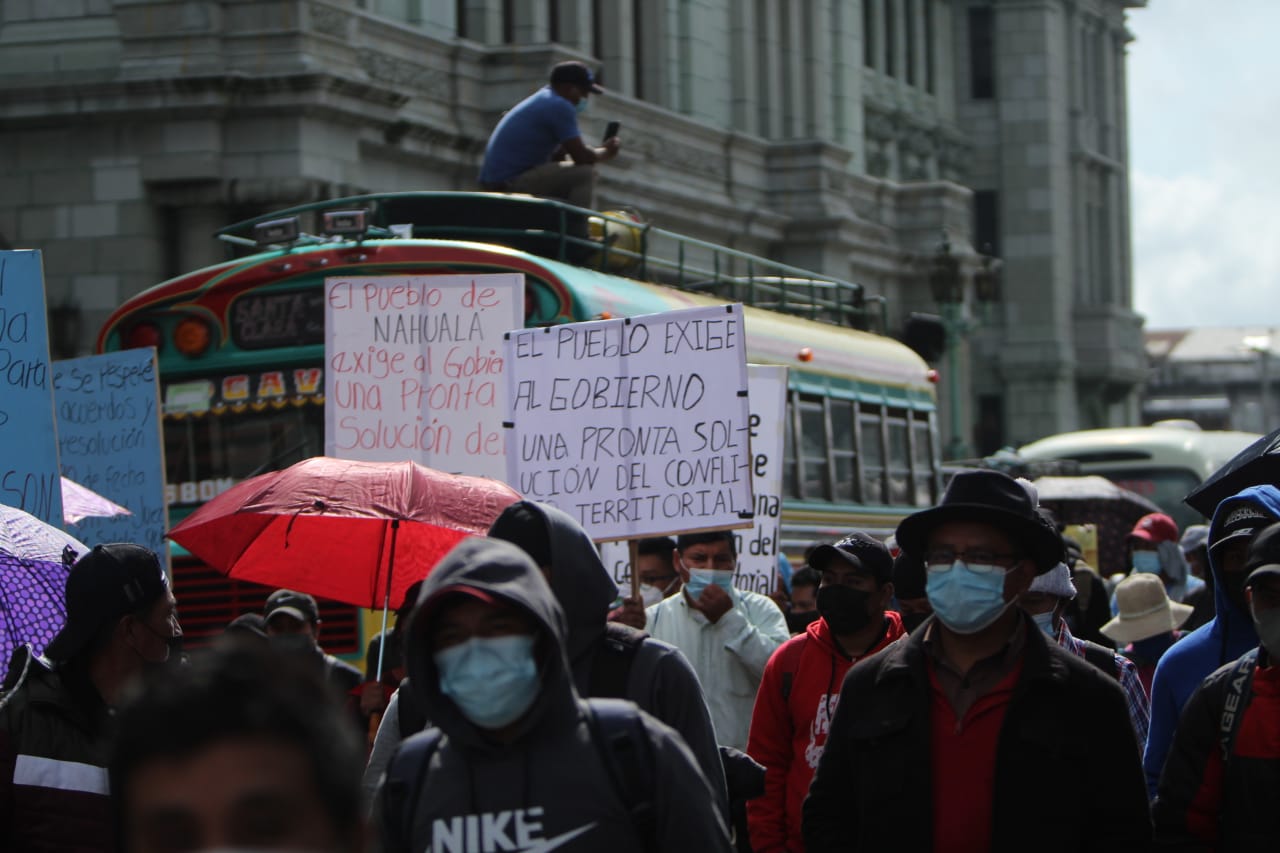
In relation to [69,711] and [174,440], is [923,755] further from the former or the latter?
[174,440]

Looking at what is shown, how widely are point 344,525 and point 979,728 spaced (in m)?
4.47

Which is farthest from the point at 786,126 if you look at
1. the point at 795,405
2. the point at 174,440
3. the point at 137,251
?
the point at 174,440

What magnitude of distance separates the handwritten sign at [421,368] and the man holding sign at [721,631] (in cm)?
261

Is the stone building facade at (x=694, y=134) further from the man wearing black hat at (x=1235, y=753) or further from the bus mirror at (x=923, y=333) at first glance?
the man wearing black hat at (x=1235, y=753)

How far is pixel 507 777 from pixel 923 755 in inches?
41.6

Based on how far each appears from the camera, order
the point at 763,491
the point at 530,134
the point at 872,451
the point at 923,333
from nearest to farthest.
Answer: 1. the point at 763,491
2. the point at 530,134
3. the point at 872,451
4. the point at 923,333

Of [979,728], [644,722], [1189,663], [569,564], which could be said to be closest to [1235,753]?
[979,728]

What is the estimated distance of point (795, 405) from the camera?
51.1 ft

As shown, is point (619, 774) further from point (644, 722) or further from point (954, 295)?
point (954, 295)

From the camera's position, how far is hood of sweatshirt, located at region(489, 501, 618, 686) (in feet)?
14.8

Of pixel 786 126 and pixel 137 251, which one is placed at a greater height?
pixel 786 126

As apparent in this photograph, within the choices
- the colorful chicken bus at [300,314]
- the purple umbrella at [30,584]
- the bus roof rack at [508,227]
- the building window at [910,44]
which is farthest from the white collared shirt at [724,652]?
the building window at [910,44]

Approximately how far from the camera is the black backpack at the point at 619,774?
12.5 feet

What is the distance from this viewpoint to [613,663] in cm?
462
